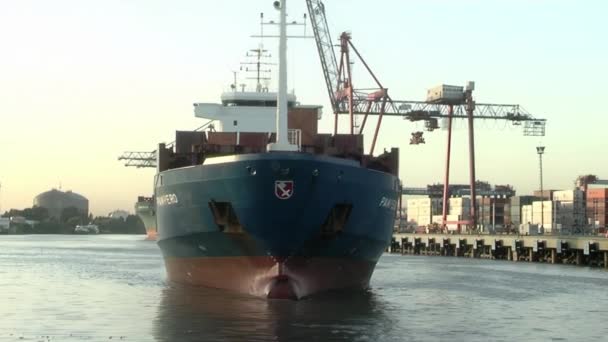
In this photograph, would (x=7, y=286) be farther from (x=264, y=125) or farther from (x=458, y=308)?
(x=458, y=308)

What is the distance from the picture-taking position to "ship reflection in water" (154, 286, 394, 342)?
18656 millimetres

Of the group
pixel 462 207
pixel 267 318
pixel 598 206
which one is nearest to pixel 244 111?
pixel 267 318

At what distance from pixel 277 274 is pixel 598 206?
12601 cm

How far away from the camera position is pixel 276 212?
2494cm

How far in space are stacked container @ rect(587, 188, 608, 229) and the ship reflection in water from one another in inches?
4741

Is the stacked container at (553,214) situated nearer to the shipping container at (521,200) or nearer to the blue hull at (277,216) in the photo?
the shipping container at (521,200)

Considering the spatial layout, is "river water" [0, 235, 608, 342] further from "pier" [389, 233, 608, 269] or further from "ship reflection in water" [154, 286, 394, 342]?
"pier" [389, 233, 608, 269]

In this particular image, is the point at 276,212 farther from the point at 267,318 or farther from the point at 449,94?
the point at 449,94

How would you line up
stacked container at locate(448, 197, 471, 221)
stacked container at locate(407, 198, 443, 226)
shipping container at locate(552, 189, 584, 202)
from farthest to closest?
1. stacked container at locate(407, 198, 443, 226)
2. stacked container at locate(448, 197, 471, 221)
3. shipping container at locate(552, 189, 584, 202)

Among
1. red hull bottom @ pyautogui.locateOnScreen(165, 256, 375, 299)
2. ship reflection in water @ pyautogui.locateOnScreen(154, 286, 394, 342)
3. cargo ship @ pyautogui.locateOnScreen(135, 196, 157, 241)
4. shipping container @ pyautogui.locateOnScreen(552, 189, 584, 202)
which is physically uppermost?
shipping container @ pyautogui.locateOnScreen(552, 189, 584, 202)

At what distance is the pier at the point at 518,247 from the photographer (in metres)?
52.6

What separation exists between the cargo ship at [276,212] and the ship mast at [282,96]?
4 centimetres

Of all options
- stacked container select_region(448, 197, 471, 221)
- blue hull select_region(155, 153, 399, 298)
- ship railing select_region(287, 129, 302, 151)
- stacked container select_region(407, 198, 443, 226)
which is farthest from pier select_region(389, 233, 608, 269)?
stacked container select_region(407, 198, 443, 226)

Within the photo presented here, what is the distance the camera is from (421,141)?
81.1 metres
